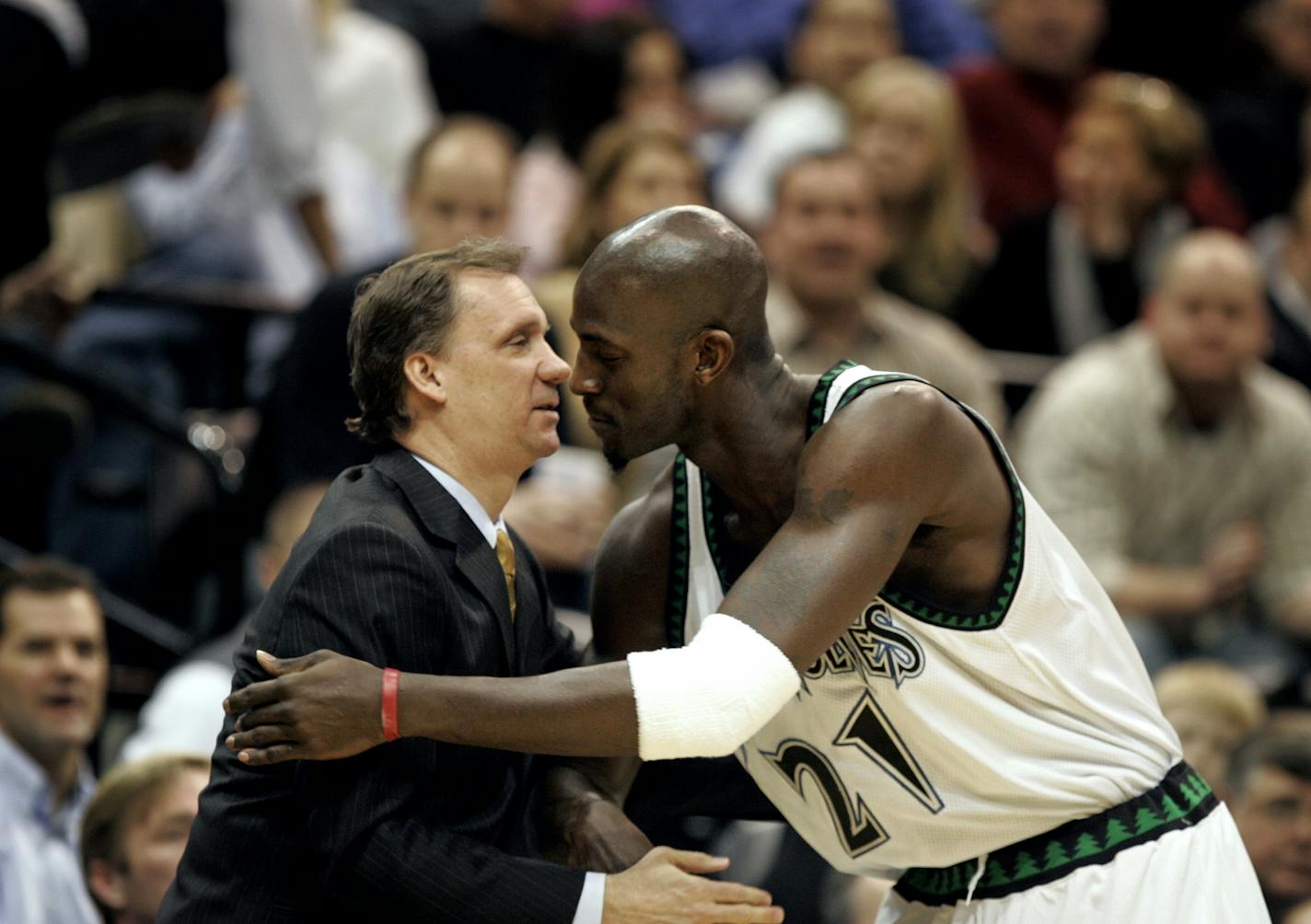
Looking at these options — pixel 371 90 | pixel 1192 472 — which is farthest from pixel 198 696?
pixel 371 90

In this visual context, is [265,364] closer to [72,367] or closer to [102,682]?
[72,367]

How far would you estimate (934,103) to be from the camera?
7.50m

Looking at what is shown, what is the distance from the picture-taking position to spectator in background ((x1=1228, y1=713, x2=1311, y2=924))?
5555 mm

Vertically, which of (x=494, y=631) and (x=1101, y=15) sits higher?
(x=494, y=631)

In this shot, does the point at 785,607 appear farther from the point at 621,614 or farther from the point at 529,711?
the point at 621,614

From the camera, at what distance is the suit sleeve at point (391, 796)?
3.14 meters

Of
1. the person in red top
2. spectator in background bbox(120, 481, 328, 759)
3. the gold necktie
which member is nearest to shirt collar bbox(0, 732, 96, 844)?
spectator in background bbox(120, 481, 328, 759)

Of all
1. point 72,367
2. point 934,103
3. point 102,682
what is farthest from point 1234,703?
point 72,367

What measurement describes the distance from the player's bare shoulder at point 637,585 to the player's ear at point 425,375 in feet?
1.52

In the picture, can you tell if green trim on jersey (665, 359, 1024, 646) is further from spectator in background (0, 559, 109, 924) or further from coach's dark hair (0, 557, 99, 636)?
coach's dark hair (0, 557, 99, 636)

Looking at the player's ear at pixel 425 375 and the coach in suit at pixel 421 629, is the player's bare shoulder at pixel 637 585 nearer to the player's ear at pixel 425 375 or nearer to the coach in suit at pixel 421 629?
the coach in suit at pixel 421 629

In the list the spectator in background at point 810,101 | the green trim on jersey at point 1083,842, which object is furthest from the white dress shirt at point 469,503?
the spectator in background at point 810,101

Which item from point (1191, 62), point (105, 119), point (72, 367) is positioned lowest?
point (1191, 62)

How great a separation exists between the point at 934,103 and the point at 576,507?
239 centimetres
